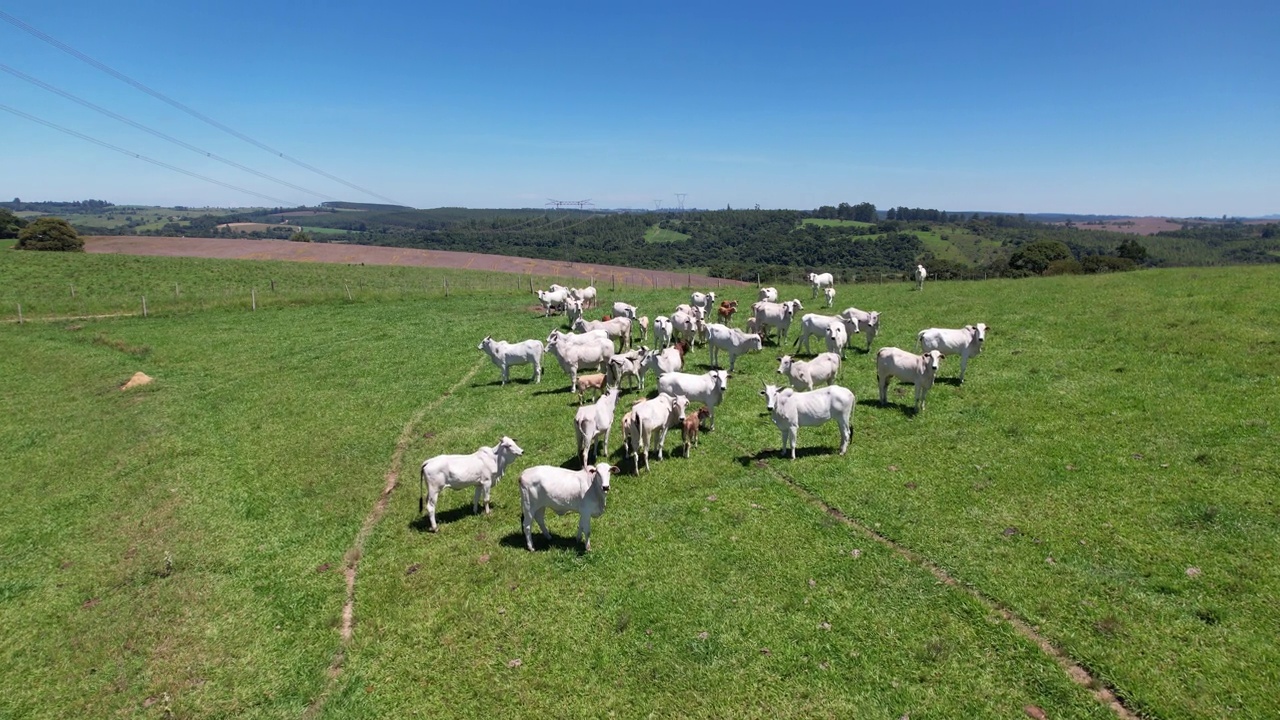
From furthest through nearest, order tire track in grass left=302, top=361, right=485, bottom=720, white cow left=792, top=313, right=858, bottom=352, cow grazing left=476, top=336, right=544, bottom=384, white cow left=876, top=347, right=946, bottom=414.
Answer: white cow left=792, top=313, right=858, bottom=352
cow grazing left=476, top=336, right=544, bottom=384
white cow left=876, top=347, right=946, bottom=414
tire track in grass left=302, top=361, right=485, bottom=720

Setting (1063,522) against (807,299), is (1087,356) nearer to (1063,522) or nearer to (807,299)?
(1063,522)

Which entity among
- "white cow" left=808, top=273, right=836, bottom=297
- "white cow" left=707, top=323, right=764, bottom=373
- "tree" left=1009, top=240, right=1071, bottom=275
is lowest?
"white cow" left=707, top=323, right=764, bottom=373

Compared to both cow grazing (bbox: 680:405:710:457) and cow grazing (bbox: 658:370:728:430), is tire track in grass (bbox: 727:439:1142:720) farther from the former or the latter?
cow grazing (bbox: 658:370:728:430)

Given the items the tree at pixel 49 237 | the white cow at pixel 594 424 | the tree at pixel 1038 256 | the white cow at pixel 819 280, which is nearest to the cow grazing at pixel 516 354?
the white cow at pixel 594 424

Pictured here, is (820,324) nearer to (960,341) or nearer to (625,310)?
(960,341)

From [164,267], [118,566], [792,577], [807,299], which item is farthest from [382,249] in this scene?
[792,577]

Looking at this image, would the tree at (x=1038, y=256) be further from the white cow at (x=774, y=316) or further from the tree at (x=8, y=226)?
the tree at (x=8, y=226)

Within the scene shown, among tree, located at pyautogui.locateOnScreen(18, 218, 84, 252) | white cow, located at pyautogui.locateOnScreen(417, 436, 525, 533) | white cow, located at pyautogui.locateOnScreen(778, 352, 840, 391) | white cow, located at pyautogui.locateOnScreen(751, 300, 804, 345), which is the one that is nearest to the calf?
white cow, located at pyautogui.locateOnScreen(778, 352, 840, 391)
